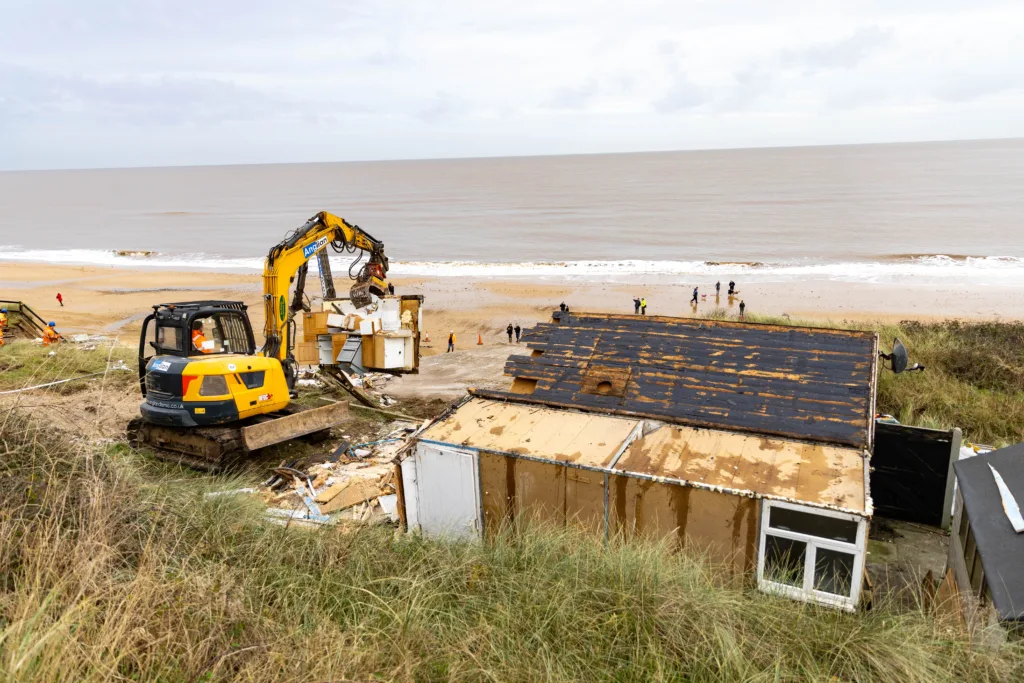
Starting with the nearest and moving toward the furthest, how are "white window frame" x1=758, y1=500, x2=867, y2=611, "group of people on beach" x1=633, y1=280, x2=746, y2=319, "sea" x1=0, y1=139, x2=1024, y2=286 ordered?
"white window frame" x1=758, y1=500, x2=867, y2=611 < "group of people on beach" x1=633, y1=280, x2=746, y2=319 < "sea" x1=0, y1=139, x2=1024, y2=286

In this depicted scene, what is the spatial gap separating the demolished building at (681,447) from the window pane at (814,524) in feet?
0.04

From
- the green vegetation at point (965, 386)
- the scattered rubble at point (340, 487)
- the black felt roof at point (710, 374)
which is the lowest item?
the scattered rubble at point (340, 487)

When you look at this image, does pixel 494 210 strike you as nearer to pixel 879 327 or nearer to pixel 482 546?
pixel 879 327

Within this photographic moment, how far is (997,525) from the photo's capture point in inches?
263

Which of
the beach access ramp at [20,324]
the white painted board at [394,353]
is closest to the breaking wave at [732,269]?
the beach access ramp at [20,324]

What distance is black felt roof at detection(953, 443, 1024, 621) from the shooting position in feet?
18.9

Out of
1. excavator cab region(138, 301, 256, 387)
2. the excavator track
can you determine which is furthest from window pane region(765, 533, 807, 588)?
excavator cab region(138, 301, 256, 387)

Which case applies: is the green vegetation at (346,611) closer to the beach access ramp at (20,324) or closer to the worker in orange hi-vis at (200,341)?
the worker in orange hi-vis at (200,341)

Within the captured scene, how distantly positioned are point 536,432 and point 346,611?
Answer: 15.2 feet

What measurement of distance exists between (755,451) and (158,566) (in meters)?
6.91

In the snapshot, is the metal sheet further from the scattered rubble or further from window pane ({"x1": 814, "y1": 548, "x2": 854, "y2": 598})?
window pane ({"x1": 814, "y1": 548, "x2": 854, "y2": 598})

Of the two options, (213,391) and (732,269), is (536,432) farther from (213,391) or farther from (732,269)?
(732,269)

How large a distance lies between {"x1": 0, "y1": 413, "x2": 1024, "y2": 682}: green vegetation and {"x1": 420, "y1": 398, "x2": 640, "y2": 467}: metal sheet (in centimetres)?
241

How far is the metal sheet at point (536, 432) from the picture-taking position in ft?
29.8
